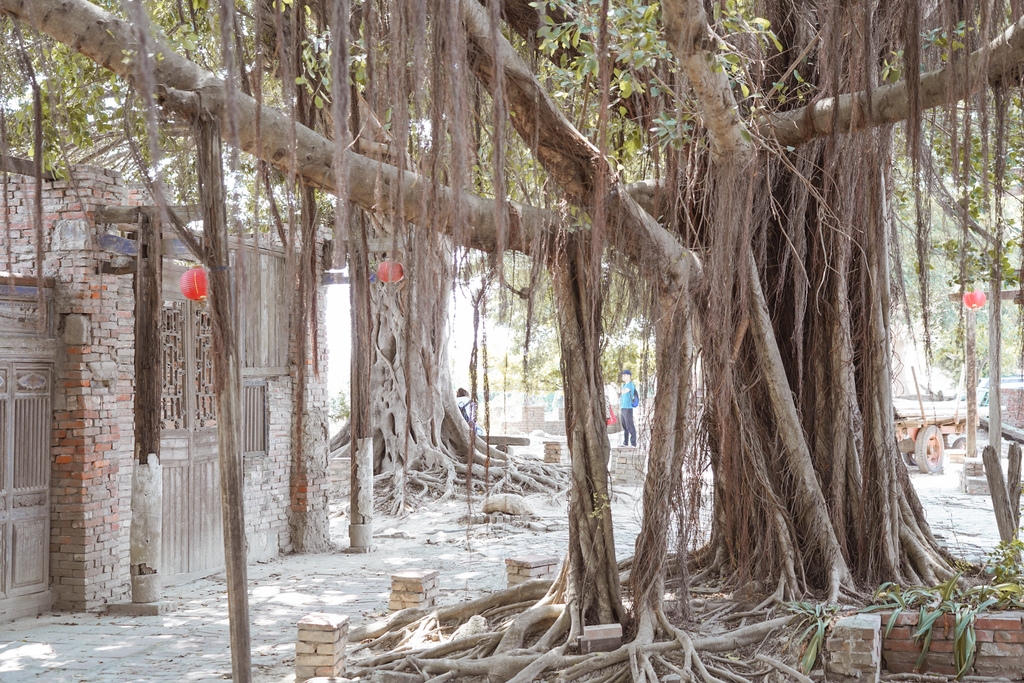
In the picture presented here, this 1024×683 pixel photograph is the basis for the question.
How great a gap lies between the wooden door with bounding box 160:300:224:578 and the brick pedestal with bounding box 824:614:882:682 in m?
Answer: 5.32

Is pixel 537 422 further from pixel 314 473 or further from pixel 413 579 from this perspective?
pixel 413 579

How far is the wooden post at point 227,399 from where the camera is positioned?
8.27 feet

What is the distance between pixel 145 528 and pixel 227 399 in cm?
478

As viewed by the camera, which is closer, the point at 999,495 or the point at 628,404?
the point at 999,495

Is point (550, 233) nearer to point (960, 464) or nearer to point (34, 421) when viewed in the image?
point (34, 421)

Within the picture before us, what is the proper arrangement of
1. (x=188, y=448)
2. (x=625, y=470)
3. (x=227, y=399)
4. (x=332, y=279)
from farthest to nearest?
1. (x=625, y=470)
2. (x=332, y=279)
3. (x=188, y=448)
4. (x=227, y=399)

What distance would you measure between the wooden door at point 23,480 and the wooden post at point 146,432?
0.65 meters

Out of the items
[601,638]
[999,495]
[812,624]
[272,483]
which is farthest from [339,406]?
[812,624]

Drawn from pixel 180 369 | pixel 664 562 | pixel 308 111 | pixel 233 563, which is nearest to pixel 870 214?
pixel 664 562

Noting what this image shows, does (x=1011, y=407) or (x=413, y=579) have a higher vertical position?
(x=1011, y=407)

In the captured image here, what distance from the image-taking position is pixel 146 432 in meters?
6.84

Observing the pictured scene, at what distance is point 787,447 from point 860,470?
50 cm

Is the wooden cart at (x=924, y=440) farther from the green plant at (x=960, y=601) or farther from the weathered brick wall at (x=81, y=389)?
the weathered brick wall at (x=81, y=389)

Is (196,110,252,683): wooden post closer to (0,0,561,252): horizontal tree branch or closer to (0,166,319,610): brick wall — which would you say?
(0,0,561,252): horizontal tree branch
